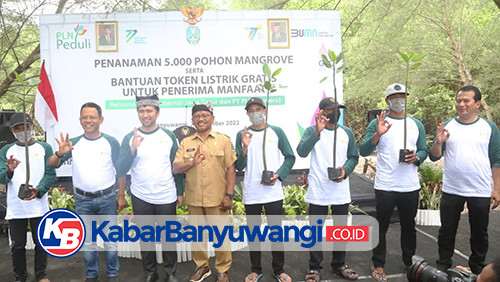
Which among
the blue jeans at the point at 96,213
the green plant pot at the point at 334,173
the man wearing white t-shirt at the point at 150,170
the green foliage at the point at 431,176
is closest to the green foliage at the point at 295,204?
the green plant pot at the point at 334,173

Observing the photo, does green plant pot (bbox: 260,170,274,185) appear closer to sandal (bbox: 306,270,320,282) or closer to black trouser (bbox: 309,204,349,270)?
black trouser (bbox: 309,204,349,270)

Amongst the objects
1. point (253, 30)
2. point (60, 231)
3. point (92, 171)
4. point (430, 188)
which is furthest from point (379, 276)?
point (253, 30)

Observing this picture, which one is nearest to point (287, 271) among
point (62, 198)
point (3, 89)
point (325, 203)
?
point (325, 203)

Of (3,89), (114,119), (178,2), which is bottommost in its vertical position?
(114,119)

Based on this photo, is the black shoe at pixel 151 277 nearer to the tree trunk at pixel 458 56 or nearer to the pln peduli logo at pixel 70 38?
the pln peduli logo at pixel 70 38

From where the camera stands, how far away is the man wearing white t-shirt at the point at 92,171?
3.09m

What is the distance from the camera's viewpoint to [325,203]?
10.8 feet

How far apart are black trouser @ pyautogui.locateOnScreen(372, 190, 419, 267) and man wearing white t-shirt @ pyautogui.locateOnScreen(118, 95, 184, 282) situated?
1.95 meters

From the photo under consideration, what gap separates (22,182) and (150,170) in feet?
3.75

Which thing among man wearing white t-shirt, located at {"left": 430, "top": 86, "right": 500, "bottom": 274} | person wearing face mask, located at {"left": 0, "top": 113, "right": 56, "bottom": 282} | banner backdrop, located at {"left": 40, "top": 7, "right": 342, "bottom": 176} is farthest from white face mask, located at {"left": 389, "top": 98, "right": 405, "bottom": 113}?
person wearing face mask, located at {"left": 0, "top": 113, "right": 56, "bottom": 282}

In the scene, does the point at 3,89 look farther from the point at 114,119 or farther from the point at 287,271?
the point at 287,271

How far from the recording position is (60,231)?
3.37 metres

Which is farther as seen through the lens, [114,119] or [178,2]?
[178,2]

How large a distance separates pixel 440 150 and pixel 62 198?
462 cm
